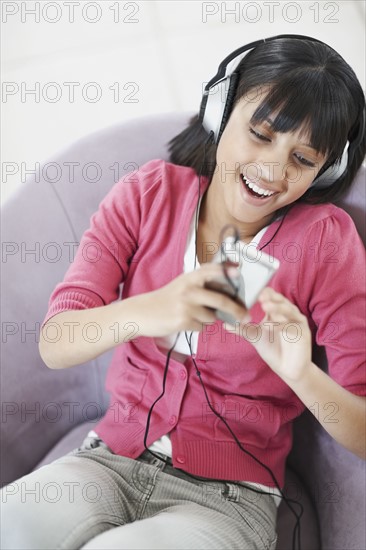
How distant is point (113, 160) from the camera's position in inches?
48.4

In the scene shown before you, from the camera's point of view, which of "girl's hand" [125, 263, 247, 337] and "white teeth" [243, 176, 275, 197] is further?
"white teeth" [243, 176, 275, 197]

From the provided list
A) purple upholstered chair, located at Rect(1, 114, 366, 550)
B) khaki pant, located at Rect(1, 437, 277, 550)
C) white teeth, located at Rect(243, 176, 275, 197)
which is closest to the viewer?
A: khaki pant, located at Rect(1, 437, 277, 550)

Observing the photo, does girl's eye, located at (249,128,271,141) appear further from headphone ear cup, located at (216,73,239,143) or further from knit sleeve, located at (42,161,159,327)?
knit sleeve, located at (42,161,159,327)

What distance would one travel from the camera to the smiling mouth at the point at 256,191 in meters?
0.98

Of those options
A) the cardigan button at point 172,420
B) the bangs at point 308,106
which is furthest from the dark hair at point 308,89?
the cardigan button at point 172,420

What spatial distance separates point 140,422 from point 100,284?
8.8 inches

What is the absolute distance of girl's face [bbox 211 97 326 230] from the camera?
37.3 inches

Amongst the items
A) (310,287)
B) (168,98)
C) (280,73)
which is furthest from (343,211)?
(168,98)

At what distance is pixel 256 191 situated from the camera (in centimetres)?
99

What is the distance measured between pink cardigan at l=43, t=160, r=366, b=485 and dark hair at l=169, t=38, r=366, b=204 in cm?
15

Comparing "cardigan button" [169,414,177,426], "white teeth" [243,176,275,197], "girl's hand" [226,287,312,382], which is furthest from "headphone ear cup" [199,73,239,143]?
"cardigan button" [169,414,177,426]

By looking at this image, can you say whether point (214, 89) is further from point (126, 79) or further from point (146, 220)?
point (126, 79)

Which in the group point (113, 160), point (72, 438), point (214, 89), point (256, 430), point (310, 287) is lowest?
point (72, 438)

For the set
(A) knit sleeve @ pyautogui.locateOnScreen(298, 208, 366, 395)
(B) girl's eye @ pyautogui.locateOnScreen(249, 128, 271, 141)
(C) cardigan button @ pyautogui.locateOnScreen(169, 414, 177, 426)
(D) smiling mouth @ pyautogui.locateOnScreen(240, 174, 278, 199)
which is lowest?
(C) cardigan button @ pyautogui.locateOnScreen(169, 414, 177, 426)
